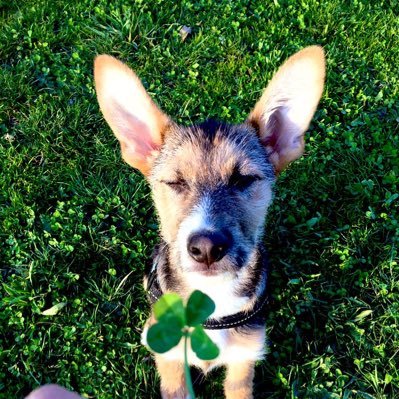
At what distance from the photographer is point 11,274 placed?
4.74 m

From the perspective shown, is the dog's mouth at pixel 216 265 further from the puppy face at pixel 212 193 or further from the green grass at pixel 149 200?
the green grass at pixel 149 200

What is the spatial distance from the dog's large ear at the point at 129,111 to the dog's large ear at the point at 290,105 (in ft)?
2.44

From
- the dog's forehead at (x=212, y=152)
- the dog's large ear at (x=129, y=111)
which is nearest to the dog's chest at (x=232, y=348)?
the dog's forehead at (x=212, y=152)

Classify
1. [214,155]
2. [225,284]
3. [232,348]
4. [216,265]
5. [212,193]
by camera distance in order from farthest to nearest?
[232,348] → [225,284] → [214,155] → [212,193] → [216,265]

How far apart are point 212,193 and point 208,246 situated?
459mm

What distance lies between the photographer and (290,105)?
350cm

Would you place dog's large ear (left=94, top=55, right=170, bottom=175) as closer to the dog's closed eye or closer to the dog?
the dog

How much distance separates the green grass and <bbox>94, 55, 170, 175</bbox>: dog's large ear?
57.4 inches

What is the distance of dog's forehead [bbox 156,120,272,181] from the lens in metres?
3.39

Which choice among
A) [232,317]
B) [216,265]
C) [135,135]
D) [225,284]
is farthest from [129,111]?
[232,317]

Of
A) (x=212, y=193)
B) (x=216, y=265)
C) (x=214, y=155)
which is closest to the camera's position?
(x=216, y=265)

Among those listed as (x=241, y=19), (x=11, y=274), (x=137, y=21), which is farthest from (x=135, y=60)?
(x=11, y=274)

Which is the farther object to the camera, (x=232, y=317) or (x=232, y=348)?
(x=232, y=348)

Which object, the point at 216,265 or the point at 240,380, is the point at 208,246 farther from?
the point at 240,380
